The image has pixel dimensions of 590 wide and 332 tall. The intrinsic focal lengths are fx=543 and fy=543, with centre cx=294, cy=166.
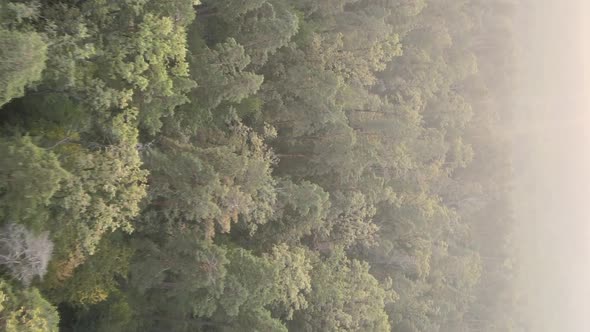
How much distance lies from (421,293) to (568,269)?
8412 centimetres

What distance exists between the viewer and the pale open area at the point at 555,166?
9994 cm

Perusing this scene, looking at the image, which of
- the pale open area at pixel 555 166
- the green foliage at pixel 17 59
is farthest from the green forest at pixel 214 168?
the pale open area at pixel 555 166

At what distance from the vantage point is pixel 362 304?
35.2 m

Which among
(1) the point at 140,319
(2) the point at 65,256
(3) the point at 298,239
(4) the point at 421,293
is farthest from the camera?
(4) the point at 421,293

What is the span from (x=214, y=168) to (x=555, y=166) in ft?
337

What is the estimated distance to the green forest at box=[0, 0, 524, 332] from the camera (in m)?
21.2

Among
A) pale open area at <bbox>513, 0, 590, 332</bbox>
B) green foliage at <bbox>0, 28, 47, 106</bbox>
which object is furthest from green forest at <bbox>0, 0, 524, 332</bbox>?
pale open area at <bbox>513, 0, 590, 332</bbox>

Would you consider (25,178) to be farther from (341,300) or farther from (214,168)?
(341,300)

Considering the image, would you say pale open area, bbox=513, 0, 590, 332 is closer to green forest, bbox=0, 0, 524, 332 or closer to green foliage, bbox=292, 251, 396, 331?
green forest, bbox=0, 0, 524, 332

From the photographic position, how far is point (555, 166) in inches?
4439

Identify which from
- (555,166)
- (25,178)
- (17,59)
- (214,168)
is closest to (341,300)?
(214,168)

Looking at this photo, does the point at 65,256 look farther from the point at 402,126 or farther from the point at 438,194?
the point at 438,194

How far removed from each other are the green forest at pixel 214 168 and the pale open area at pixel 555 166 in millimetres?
54467

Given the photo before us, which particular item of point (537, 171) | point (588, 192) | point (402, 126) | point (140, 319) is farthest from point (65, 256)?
point (588, 192)
